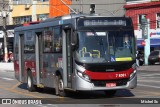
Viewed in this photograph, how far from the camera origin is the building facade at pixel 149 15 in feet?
180

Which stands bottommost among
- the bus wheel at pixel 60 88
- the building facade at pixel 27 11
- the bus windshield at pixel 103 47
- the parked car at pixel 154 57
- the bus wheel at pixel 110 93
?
the parked car at pixel 154 57

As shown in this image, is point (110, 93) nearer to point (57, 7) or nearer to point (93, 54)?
point (93, 54)

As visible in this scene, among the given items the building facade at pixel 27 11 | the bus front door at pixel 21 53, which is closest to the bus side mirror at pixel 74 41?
the bus front door at pixel 21 53

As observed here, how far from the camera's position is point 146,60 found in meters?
51.1

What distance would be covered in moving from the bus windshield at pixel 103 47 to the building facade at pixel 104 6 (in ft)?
150

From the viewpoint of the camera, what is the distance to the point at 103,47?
15695 millimetres

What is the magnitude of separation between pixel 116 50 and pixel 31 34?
547 centimetres

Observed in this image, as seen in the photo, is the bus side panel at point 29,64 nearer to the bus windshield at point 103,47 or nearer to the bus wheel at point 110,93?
the bus wheel at point 110,93

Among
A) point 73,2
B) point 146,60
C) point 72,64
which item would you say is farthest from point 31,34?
point 73,2

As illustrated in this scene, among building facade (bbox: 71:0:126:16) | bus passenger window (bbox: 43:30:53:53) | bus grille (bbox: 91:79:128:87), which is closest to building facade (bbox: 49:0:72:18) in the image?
building facade (bbox: 71:0:126:16)

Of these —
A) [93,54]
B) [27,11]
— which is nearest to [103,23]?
[93,54]

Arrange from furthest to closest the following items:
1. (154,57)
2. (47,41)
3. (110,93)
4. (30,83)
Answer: (154,57)
(30,83)
(47,41)
(110,93)

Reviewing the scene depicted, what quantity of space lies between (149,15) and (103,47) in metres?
41.1

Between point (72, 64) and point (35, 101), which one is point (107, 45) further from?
point (35, 101)
